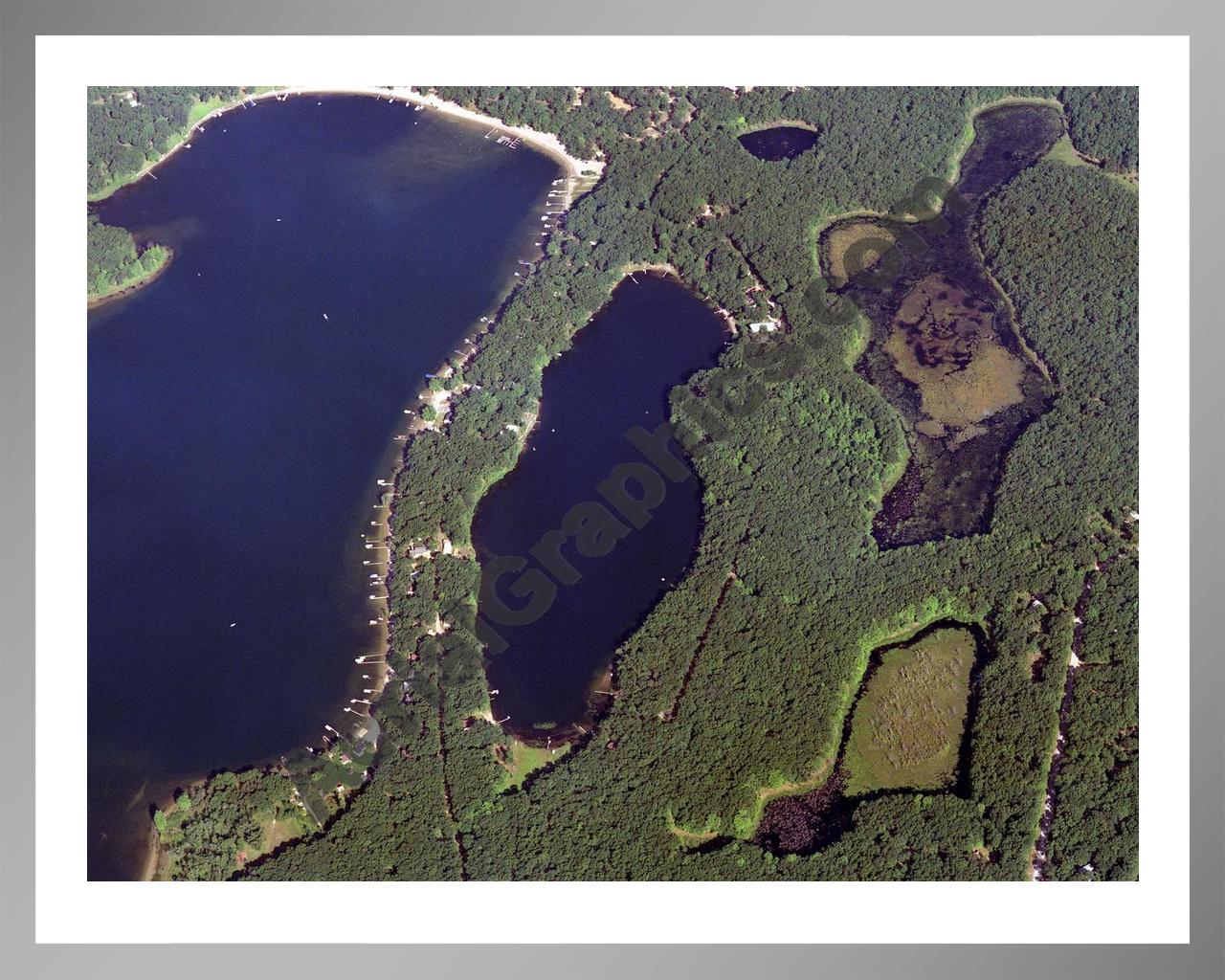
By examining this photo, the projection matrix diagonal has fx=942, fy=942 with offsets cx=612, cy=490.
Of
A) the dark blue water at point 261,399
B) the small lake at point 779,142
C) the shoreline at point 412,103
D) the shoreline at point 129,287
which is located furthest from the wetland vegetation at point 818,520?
the shoreline at point 129,287

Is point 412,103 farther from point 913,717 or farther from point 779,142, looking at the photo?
point 913,717

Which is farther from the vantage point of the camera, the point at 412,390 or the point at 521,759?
the point at 412,390

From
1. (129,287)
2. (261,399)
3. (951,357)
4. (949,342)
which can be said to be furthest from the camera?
(129,287)

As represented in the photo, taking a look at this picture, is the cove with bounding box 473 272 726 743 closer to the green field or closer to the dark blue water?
the dark blue water

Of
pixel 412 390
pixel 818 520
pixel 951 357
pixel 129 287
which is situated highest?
pixel 129 287

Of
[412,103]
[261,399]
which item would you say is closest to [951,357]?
[412,103]

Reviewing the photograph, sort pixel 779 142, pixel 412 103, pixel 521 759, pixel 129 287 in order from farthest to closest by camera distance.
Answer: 1. pixel 412 103
2. pixel 779 142
3. pixel 129 287
4. pixel 521 759

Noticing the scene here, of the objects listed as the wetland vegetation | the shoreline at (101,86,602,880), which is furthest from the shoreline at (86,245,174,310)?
the wetland vegetation
